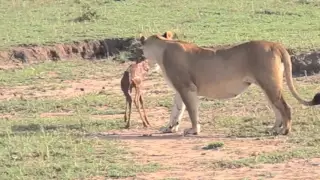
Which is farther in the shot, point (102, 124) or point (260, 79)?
point (102, 124)

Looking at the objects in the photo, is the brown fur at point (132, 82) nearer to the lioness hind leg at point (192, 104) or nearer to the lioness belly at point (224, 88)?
the lioness hind leg at point (192, 104)

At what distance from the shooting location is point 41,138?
1105cm

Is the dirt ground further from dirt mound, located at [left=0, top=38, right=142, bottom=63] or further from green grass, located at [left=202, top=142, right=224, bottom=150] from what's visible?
dirt mound, located at [left=0, top=38, right=142, bottom=63]

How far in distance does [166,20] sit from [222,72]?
10708 mm

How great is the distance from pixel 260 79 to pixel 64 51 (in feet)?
27.8

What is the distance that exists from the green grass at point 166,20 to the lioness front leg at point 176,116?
260 inches

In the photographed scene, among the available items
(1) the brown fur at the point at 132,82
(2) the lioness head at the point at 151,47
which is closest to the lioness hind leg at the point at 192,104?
(2) the lioness head at the point at 151,47

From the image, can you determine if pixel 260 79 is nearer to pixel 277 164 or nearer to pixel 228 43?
pixel 277 164

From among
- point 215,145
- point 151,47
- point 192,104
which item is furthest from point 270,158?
point 151,47

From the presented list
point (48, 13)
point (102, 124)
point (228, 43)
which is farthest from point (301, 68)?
point (48, 13)

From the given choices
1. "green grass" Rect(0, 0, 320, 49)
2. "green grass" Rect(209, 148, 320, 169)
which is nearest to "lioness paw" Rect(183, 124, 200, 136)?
"green grass" Rect(209, 148, 320, 169)

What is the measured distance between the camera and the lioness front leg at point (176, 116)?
1195 cm

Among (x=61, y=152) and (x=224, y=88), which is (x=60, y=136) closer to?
(x=61, y=152)

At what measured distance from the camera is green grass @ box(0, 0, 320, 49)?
1995cm
